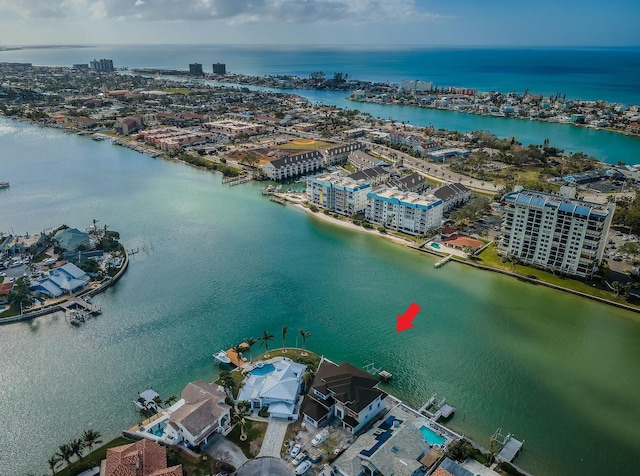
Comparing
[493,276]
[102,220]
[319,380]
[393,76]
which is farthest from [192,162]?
[393,76]

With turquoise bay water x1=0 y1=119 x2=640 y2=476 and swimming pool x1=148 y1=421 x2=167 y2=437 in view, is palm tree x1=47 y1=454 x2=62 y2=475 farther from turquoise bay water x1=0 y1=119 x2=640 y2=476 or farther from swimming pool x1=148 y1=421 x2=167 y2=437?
swimming pool x1=148 y1=421 x2=167 y2=437

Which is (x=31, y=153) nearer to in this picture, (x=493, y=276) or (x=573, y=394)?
(x=493, y=276)

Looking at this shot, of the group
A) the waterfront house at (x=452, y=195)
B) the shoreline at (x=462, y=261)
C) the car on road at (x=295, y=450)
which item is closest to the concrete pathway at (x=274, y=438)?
the car on road at (x=295, y=450)

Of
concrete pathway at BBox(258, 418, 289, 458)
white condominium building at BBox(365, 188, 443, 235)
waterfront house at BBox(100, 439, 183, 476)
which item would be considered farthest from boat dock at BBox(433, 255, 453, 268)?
waterfront house at BBox(100, 439, 183, 476)

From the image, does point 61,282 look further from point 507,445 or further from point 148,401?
point 507,445

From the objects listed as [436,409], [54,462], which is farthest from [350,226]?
[54,462]
